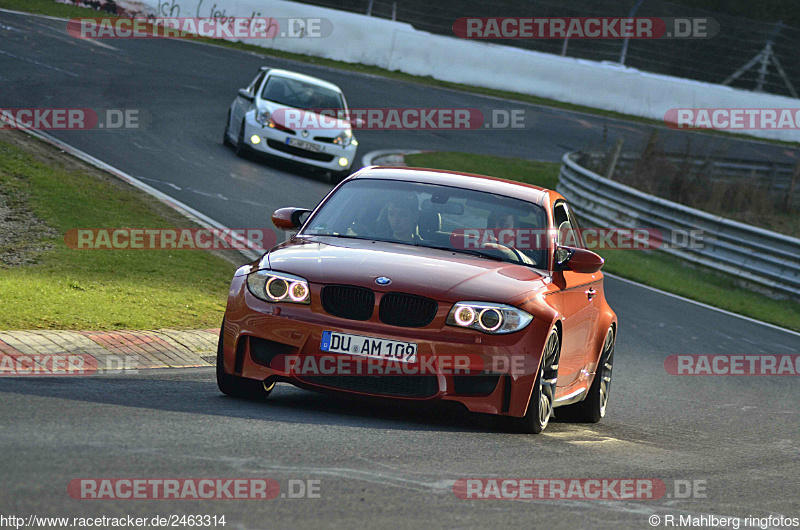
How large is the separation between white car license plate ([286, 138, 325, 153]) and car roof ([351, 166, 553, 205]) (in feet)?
40.7

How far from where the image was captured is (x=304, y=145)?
2105 cm

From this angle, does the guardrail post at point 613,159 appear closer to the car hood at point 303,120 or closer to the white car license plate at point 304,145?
the car hood at point 303,120

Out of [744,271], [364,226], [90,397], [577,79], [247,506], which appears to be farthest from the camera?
[577,79]

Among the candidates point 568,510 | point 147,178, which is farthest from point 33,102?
point 568,510

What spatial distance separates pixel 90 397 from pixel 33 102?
15.9 metres

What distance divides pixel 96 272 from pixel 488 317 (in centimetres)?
553

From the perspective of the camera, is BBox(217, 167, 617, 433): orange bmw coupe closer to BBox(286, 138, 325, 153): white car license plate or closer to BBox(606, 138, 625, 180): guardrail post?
BBox(286, 138, 325, 153): white car license plate

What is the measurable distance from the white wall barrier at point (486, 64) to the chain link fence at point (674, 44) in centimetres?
42

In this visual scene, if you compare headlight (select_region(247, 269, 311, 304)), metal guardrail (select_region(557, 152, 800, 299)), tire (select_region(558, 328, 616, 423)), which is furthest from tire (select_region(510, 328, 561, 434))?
metal guardrail (select_region(557, 152, 800, 299))

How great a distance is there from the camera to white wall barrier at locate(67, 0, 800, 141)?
36406 millimetres

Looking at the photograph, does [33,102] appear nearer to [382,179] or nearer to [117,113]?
[117,113]

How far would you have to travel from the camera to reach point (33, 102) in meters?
21.4

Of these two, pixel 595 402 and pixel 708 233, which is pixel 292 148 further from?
pixel 595 402

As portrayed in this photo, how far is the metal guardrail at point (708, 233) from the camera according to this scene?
64.4 ft
